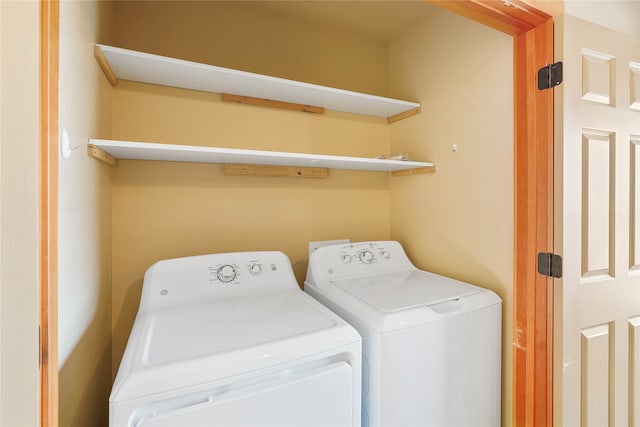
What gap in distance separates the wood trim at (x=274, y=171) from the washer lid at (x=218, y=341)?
762 millimetres

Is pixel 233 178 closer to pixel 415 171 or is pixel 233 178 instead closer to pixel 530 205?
pixel 415 171

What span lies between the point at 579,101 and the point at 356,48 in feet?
4.76

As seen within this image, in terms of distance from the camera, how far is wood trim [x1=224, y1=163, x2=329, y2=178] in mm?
1710

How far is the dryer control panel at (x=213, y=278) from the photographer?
1.34 meters

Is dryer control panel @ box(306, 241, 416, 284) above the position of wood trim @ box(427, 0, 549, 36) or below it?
below

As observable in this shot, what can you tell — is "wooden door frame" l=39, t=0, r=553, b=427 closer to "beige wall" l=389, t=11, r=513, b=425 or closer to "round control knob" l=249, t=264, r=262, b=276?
"beige wall" l=389, t=11, r=513, b=425

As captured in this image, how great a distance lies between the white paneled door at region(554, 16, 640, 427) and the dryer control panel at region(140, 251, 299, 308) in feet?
3.93

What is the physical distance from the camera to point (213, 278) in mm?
1434

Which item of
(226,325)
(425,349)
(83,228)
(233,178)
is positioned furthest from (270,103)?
(425,349)

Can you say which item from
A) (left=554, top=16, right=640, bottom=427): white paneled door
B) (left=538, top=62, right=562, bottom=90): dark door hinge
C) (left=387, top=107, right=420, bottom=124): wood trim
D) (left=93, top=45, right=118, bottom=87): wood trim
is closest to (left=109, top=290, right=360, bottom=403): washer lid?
(left=554, top=16, right=640, bottom=427): white paneled door

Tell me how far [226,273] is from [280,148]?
84 centimetres

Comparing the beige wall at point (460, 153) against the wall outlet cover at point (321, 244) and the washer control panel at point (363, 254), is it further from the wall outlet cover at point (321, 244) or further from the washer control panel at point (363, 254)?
the wall outlet cover at point (321, 244)

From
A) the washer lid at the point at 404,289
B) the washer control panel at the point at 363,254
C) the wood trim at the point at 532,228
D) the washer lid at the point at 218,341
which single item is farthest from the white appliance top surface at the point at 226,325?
the wood trim at the point at 532,228

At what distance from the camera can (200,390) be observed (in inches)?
32.8
